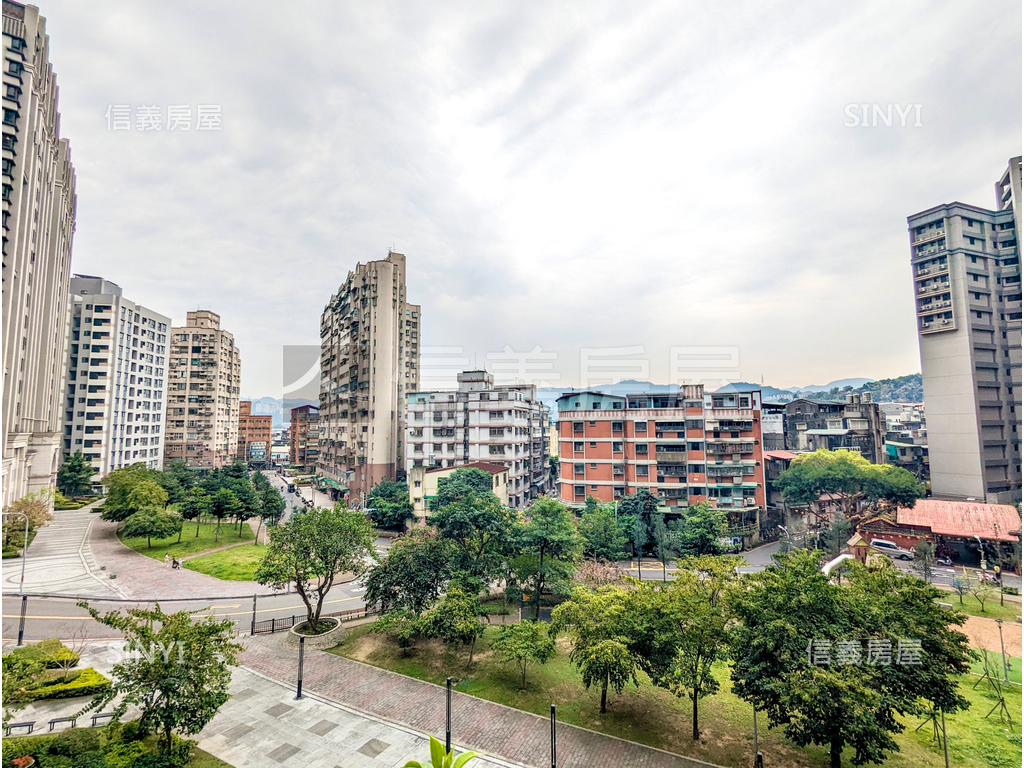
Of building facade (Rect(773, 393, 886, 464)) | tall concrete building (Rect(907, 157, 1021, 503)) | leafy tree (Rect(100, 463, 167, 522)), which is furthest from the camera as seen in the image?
building facade (Rect(773, 393, 886, 464))

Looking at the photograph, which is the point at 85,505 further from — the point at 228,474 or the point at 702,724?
the point at 702,724

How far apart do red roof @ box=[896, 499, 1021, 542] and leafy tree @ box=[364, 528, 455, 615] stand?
36177 mm

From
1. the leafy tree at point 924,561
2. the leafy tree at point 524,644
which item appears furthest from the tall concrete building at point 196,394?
the leafy tree at point 924,561

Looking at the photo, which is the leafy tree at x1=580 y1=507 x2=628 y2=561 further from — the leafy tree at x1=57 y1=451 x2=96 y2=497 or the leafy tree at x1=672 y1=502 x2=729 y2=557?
the leafy tree at x1=57 y1=451 x2=96 y2=497

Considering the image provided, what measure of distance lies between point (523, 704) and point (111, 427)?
68.0m

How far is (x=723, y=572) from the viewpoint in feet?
55.8

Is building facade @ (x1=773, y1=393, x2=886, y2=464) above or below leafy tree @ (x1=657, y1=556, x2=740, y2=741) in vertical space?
above

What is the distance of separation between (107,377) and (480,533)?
61.8 meters

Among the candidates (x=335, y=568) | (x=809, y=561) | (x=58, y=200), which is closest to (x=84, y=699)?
(x=335, y=568)

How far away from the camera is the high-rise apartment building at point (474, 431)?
53062 millimetres

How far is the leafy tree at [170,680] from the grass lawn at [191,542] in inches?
1037

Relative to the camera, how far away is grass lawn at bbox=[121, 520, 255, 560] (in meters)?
36.3

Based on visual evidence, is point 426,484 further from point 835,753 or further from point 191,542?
point 835,753

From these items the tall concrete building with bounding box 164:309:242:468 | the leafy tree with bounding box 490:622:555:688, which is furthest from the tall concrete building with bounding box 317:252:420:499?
the leafy tree with bounding box 490:622:555:688
